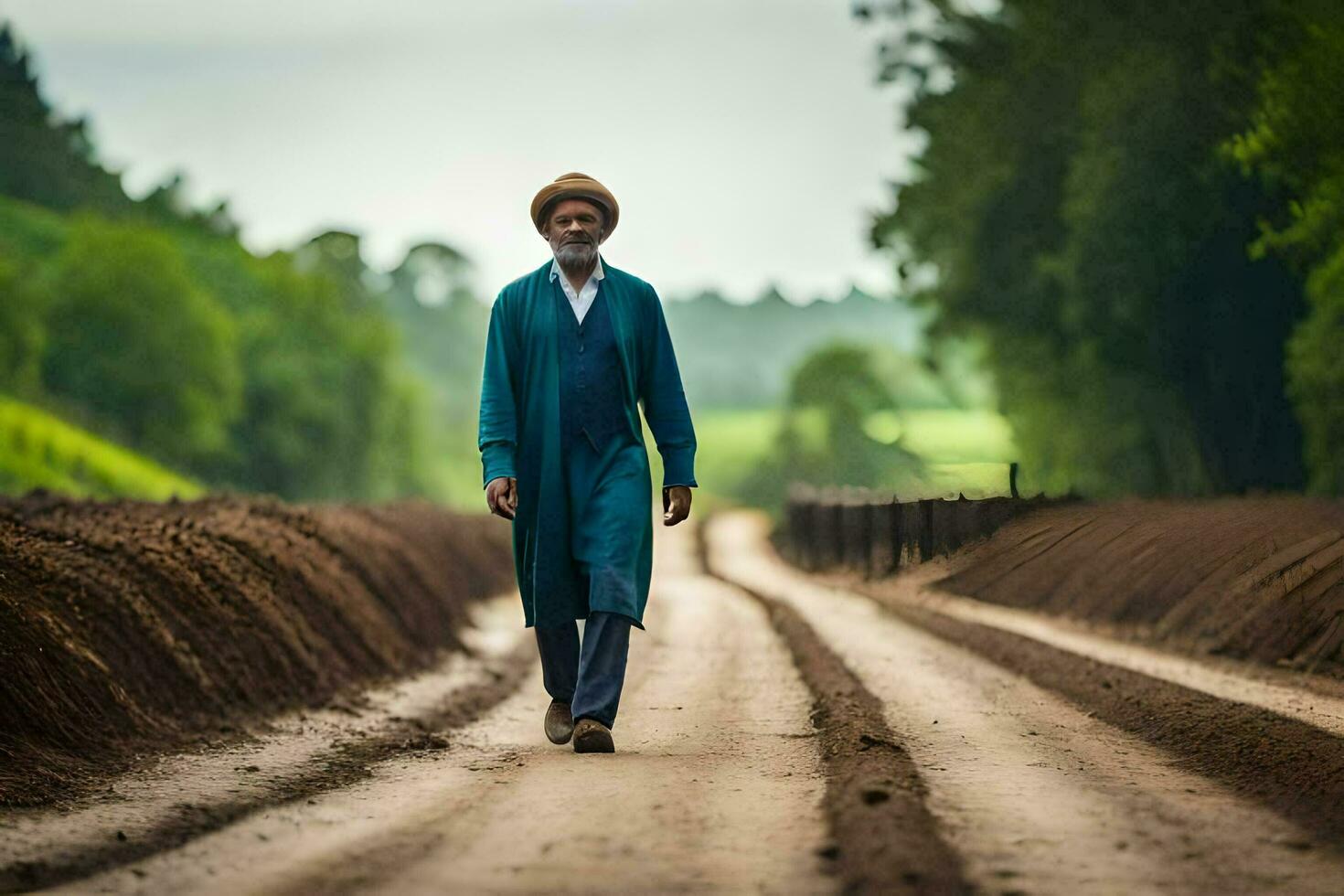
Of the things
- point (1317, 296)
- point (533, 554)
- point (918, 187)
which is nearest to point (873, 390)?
point (918, 187)

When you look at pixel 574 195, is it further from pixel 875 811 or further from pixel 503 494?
pixel 875 811

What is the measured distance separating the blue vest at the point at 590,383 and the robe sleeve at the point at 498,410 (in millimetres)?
240

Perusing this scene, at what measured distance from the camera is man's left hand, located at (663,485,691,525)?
24.9ft

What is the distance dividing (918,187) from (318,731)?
1157 inches

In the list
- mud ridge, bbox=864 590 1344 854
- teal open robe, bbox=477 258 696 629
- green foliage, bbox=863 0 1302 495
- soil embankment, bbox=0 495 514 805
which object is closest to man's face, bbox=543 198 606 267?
teal open robe, bbox=477 258 696 629

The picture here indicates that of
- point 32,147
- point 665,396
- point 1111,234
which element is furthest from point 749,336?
point 665,396

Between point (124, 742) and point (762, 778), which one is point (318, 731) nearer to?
point (124, 742)

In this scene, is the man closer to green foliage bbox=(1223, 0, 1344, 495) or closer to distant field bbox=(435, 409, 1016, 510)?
distant field bbox=(435, 409, 1016, 510)

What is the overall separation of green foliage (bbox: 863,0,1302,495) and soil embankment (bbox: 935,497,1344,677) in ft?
15.3

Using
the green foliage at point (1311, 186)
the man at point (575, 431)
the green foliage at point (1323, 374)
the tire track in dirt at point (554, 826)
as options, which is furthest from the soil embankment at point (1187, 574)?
the green foliage at point (1323, 374)

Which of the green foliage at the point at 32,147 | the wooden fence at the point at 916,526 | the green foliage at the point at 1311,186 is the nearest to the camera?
the wooden fence at the point at 916,526

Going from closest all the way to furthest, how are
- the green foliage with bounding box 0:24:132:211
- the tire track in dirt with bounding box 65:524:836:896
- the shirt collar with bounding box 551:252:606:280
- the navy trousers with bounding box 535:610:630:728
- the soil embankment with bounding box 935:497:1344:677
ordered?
the tire track in dirt with bounding box 65:524:836:896 → the navy trousers with bounding box 535:610:630:728 → the shirt collar with bounding box 551:252:606:280 → the soil embankment with bounding box 935:497:1344:677 → the green foliage with bounding box 0:24:132:211

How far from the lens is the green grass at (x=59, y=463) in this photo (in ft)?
143

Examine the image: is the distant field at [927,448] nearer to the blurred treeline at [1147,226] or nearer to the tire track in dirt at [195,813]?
the blurred treeline at [1147,226]
